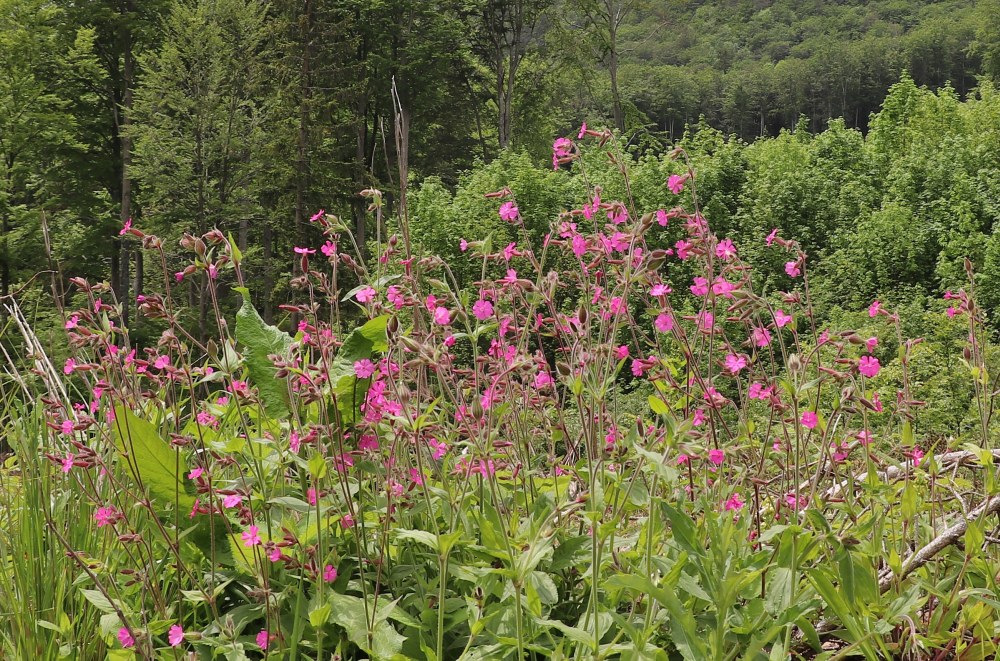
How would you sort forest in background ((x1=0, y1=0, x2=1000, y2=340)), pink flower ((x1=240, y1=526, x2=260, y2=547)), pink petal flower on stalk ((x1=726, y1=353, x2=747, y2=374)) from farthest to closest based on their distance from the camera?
forest in background ((x1=0, y1=0, x2=1000, y2=340))
pink petal flower on stalk ((x1=726, y1=353, x2=747, y2=374))
pink flower ((x1=240, y1=526, x2=260, y2=547))

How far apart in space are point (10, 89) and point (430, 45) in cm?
1089

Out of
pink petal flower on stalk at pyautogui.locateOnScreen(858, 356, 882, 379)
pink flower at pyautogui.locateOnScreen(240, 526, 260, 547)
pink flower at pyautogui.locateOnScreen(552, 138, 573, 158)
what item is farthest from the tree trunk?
pink petal flower on stalk at pyautogui.locateOnScreen(858, 356, 882, 379)

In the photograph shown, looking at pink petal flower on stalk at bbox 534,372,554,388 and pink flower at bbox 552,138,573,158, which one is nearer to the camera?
pink petal flower on stalk at bbox 534,372,554,388

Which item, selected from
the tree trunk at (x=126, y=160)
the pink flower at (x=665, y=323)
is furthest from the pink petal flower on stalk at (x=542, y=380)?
the tree trunk at (x=126, y=160)

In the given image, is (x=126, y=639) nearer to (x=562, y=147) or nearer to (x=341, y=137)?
(x=562, y=147)

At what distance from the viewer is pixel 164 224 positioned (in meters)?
19.8

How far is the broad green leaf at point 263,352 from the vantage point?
1858mm

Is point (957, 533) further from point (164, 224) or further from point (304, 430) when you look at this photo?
point (164, 224)

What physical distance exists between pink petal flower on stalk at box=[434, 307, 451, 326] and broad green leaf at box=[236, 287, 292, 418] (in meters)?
0.42

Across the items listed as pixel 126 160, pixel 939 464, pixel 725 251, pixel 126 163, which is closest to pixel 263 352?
pixel 725 251

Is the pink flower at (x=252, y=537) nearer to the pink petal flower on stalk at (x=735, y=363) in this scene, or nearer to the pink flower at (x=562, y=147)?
the pink petal flower on stalk at (x=735, y=363)

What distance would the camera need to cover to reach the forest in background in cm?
1123

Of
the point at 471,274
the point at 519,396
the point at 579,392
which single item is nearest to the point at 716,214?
the point at 471,274

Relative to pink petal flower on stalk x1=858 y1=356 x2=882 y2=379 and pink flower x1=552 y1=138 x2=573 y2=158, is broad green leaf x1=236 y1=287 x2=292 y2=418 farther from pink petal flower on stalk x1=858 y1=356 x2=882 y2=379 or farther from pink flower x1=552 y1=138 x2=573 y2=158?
pink petal flower on stalk x1=858 y1=356 x2=882 y2=379
